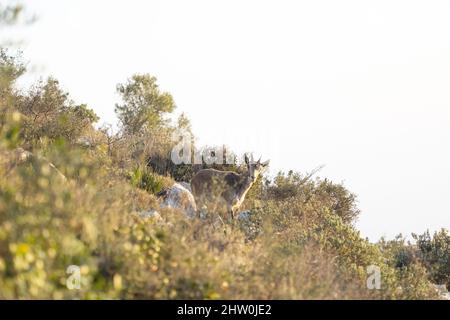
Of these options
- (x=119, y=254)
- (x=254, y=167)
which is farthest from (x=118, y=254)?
(x=254, y=167)

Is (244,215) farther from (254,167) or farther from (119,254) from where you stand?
(119,254)

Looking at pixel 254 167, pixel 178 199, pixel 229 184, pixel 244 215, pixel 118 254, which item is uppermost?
pixel 254 167

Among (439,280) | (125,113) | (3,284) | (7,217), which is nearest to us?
(3,284)

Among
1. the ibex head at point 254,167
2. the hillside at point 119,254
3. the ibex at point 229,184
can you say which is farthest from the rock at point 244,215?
the hillside at point 119,254

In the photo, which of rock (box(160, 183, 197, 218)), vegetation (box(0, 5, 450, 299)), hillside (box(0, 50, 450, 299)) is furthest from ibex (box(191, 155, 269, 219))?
vegetation (box(0, 5, 450, 299))

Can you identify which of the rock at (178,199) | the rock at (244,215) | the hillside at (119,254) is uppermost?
the rock at (178,199)

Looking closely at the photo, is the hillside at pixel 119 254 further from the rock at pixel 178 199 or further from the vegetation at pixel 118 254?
the rock at pixel 178 199

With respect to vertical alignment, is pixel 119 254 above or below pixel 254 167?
below

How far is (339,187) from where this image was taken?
25.8 meters

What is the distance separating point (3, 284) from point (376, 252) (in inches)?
405

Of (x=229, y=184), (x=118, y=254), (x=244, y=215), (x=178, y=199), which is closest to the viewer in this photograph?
(x=118, y=254)

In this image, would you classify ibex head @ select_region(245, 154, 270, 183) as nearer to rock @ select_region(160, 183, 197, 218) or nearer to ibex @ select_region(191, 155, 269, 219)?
ibex @ select_region(191, 155, 269, 219)
